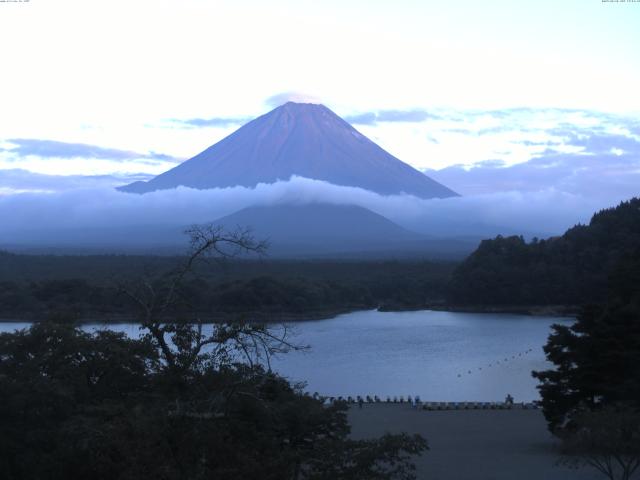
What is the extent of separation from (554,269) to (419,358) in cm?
1602

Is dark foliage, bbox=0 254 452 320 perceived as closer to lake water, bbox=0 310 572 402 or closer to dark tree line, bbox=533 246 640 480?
lake water, bbox=0 310 572 402

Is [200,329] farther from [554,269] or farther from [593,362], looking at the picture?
[554,269]

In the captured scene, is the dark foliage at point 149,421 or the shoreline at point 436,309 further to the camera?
the shoreline at point 436,309

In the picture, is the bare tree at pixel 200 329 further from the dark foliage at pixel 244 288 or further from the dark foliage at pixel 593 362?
the dark foliage at pixel 244 288

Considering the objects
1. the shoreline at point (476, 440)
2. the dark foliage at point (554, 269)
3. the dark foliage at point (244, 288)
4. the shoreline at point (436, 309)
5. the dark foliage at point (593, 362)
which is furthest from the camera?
the dark foliage at point (554, 269)

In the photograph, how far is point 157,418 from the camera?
4258 mm

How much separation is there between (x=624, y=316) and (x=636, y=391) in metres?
1.20

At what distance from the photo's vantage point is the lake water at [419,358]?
16.1 metres

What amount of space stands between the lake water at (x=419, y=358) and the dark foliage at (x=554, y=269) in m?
5.16

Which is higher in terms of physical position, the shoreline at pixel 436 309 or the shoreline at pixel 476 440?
the shoreline at pixel 436 309

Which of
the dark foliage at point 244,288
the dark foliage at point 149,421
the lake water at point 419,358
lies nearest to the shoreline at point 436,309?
the dark foliage at point 244,288

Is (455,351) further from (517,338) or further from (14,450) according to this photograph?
(14,450)

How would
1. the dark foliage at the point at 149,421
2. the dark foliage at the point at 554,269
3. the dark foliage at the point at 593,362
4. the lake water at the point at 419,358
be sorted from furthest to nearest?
1. the dark foliage at the point at 554,269
2. the lake water at the point at 419,358
3. the dark foliage at the point at 593,362
4. the dark foliage at the point at 149,421

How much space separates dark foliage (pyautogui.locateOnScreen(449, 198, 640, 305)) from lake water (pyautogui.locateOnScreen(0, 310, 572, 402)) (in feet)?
16.9
